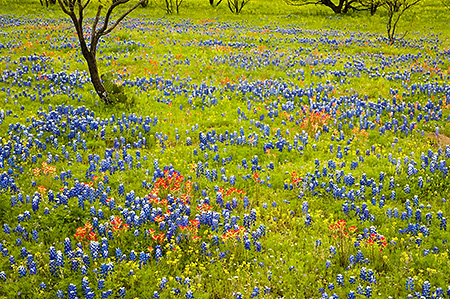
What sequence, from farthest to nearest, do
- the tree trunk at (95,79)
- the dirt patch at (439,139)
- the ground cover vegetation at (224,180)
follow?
1. the tree trunk at (95,79)
2. the dirt patch at (439,139)
3. the ground cover vegetation at (224,180)

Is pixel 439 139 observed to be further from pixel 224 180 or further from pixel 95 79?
pixel 95 79

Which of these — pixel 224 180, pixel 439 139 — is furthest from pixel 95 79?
pixel 439 139

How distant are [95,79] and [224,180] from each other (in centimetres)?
593

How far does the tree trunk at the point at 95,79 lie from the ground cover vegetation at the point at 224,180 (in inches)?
9.4

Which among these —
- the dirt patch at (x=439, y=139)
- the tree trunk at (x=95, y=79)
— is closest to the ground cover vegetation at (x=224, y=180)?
the dirt patch at (x=439, y=139)

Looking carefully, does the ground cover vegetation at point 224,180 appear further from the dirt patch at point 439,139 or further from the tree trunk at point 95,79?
the tree trunk at point 95,79

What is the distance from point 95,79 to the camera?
11.7 metres

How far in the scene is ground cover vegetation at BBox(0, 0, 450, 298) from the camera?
5641mm

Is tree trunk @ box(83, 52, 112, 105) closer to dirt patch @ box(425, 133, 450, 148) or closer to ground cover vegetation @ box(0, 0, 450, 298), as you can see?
ground cover vegetation @ box(0, 0, 450, 298)

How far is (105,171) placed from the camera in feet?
26.8

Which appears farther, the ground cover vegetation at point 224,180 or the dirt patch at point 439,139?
the dirt patch at point 439,139

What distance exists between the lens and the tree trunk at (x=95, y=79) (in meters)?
11.6

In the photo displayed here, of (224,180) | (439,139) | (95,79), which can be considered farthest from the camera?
(95,79)

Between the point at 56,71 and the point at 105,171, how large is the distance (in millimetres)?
8828
